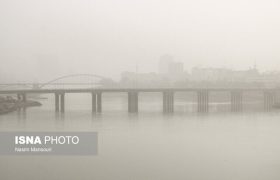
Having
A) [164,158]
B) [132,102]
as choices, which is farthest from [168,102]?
[164,158]

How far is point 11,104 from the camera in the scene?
816cm

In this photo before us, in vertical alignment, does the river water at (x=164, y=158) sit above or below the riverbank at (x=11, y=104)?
below

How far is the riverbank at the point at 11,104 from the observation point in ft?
23.7

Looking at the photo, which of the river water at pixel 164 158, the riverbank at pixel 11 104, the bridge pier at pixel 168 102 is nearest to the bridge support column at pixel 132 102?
the bridge pier at pixel 168 102

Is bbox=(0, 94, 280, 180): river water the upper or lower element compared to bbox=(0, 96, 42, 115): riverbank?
lower

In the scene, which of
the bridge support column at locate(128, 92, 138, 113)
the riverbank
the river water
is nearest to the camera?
the river water

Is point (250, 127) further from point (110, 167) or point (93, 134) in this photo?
point (93, 134)

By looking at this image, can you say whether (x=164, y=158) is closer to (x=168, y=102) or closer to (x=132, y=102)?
(x=168, y=102)

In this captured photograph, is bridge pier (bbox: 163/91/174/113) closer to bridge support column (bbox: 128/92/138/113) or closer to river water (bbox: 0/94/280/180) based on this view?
bridge support column (bbox: 128/92/138/113)

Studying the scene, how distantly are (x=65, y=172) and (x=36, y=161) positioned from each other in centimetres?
37

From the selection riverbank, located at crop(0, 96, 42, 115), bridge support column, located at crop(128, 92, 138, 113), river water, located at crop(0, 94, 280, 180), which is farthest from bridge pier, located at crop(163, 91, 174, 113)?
river water, located at crop(0, 94, 280, 180)

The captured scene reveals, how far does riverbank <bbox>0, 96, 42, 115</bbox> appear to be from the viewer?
23.7 feet

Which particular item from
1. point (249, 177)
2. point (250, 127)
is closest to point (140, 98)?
point (250, 127)

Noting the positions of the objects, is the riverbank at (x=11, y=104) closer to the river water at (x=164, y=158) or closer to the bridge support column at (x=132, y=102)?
the bridge support column at (x=132, y=102)
